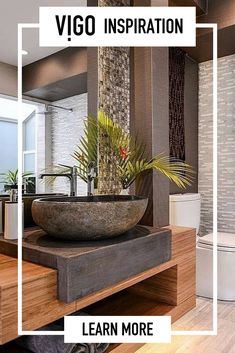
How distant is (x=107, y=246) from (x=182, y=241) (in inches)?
22.9

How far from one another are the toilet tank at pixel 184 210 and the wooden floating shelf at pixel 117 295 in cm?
87

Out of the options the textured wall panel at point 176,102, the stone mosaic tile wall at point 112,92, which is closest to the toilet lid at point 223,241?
the textured wall panel at point 176,102

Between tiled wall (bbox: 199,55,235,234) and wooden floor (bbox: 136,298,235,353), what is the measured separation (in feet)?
3.55

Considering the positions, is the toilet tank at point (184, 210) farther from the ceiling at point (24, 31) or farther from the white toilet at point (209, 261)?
the ceiling at point (24, 31)

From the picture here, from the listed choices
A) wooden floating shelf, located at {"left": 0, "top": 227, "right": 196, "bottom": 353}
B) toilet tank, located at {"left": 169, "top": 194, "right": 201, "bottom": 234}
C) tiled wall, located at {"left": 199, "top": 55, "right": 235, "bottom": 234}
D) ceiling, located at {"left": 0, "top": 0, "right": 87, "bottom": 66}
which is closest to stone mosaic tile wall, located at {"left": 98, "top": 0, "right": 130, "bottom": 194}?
ceiling, located at {"left": 0, "top": 0, "right": 87, "bottom": 66}

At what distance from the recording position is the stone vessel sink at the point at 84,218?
1.06 m

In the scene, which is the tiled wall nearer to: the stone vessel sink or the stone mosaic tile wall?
the stone mosaic tile wall

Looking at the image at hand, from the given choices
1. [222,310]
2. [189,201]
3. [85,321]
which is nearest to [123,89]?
[189,201]

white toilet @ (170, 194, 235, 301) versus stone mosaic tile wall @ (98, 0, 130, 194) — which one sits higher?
stone mosaic tile wall @ (98, 0, 130, 194)

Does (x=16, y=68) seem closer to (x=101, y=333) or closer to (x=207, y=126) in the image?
(x=101, y=333)

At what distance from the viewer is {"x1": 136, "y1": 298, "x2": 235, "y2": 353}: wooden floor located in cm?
164

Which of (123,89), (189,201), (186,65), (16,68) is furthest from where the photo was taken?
(186,65)

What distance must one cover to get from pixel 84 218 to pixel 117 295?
Answer: 80 cm

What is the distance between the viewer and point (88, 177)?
164 centimetres
